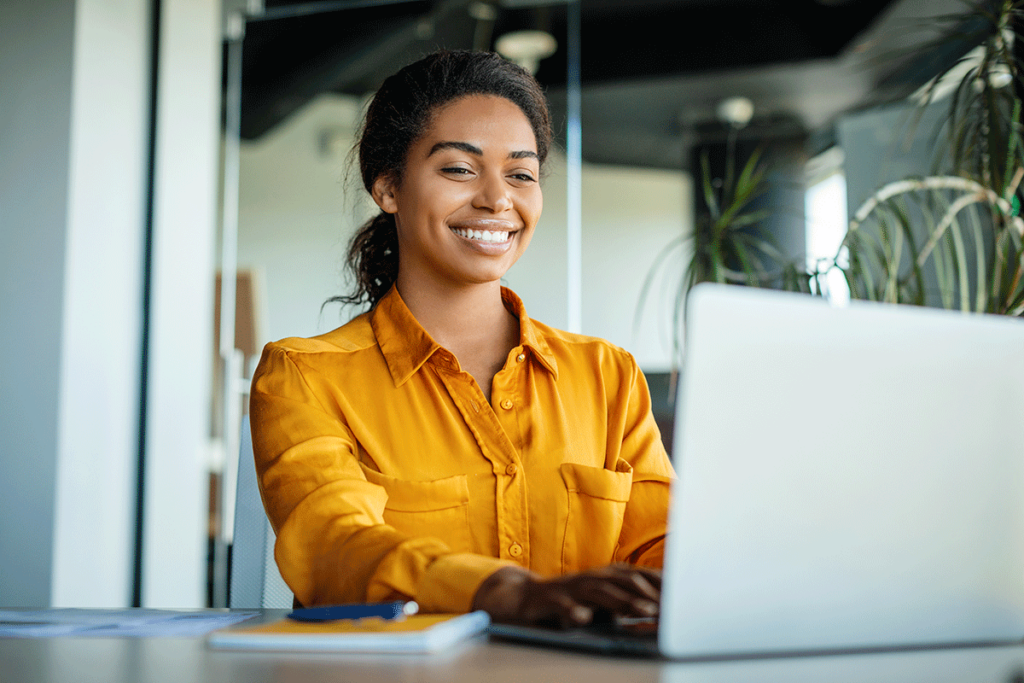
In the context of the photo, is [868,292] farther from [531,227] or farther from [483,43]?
[483,43]

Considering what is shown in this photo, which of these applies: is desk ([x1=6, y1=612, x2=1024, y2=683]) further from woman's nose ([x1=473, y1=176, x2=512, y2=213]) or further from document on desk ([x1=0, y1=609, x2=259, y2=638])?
woman's nose ([x1=473, y1=176, x2=512, y2=213])

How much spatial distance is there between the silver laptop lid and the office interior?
56.2 inches

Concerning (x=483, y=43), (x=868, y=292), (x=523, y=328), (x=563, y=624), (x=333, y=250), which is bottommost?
(x=563, y=624)

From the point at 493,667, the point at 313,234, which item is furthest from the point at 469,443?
the point at 313,234

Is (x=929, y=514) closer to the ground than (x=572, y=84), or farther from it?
closer to the ground

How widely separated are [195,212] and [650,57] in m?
3.56

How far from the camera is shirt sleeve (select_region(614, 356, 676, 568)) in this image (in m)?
1.45

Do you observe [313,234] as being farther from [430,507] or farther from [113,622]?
[113,622]

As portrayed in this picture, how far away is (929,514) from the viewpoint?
2.40 feet

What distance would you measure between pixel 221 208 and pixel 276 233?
26cm

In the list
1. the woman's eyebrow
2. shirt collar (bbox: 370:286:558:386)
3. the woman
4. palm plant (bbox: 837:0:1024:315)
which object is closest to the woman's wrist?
the woman

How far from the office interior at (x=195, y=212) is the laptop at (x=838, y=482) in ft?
4.68

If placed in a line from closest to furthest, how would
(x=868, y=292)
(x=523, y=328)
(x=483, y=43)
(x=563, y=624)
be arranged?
1. (x=563, y=624)
2. (x=523, y=328)
3. (x=868, y=292)
4. (x=483, y=43)

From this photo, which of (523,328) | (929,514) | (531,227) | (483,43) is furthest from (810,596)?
(483,43)
